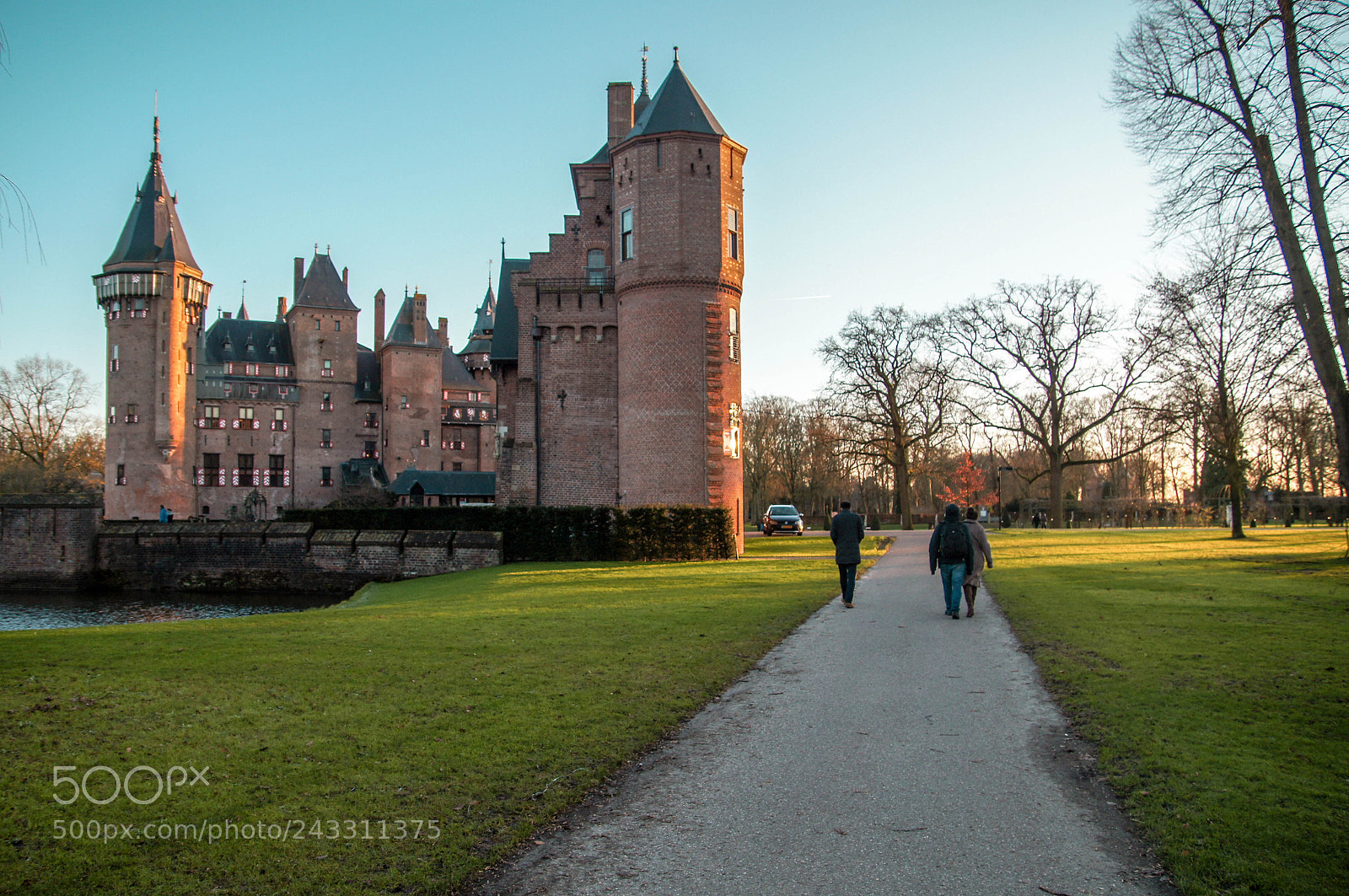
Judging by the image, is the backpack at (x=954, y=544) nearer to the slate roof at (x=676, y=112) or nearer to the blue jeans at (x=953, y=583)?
the blue jeans at (x=953, y=583)

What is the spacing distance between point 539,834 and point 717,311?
27.0 meters

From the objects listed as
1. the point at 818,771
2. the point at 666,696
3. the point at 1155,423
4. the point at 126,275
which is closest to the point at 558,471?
the point at 1155,423

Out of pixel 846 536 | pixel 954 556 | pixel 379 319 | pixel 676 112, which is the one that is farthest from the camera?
pixel 379 319

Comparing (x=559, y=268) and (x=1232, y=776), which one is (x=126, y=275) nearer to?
(x=559, y=268)

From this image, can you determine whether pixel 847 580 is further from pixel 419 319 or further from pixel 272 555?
pixel 419 319

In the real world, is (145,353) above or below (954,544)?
above

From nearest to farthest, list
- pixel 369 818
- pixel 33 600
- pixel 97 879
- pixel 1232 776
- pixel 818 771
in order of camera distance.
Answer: pixel 97 879 → pixel 369 818 → pixel 1232 776 → pixel 818 771 → pixel 33 600

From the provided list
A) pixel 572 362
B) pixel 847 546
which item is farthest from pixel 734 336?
pixel 847 546

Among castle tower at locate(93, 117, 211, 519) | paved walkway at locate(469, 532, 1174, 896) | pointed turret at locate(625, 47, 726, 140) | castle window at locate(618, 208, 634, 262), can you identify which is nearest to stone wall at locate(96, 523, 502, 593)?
castle window at locate(618, 208, 634, 262)

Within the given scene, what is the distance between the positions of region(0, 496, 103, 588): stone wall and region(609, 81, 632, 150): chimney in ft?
86.6

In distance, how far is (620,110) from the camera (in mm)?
36500

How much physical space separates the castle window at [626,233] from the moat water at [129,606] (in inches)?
620

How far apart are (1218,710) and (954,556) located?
21.3 ft

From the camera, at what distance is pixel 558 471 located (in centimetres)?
3438
